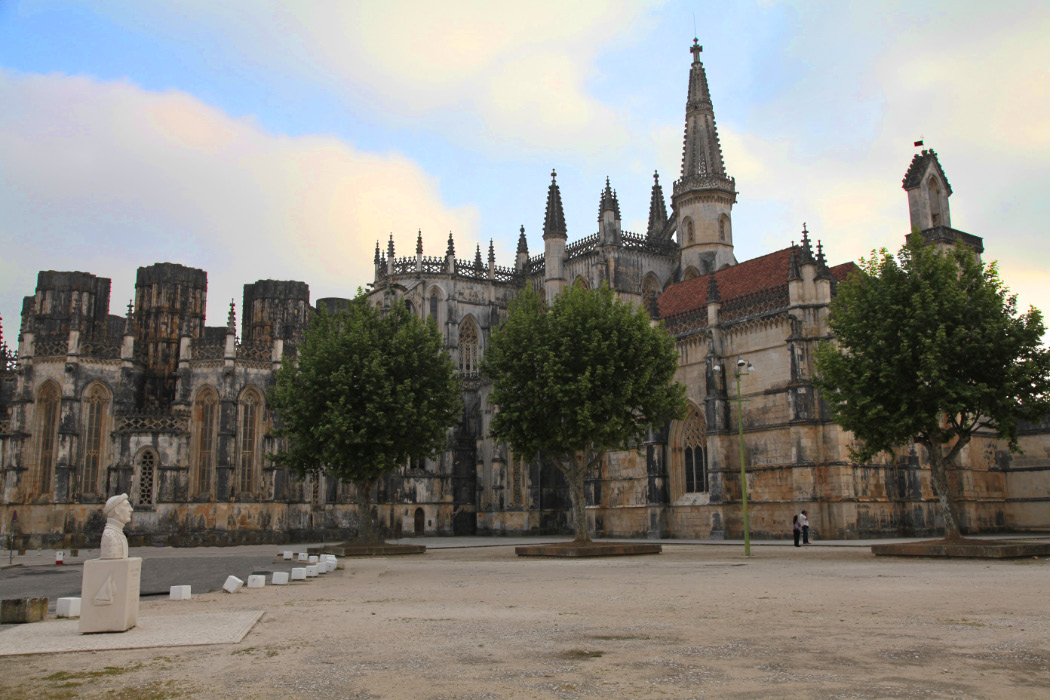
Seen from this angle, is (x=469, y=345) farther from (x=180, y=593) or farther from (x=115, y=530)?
(x=115, y=530)

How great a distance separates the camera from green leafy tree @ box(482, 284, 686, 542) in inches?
1135

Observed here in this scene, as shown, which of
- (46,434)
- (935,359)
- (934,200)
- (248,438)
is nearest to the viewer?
(935,359)

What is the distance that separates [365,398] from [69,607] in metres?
17.7

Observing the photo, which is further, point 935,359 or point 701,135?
point 701,135

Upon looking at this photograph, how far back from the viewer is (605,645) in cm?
979

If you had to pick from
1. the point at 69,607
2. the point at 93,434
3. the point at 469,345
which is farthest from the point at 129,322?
the point at 69,607

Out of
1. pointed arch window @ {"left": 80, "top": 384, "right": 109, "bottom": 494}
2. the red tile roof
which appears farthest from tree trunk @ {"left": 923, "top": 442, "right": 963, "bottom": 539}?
pointed arch window @ {"left": 80, "top": 384, "right": 109, "bottom": 494}

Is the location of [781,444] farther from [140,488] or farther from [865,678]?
[140,488]

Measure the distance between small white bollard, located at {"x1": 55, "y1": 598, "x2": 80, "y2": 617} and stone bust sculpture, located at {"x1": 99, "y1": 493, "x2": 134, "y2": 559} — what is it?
2507 mm

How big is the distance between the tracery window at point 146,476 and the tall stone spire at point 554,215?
27.4 meters

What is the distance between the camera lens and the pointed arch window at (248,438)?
48.8 meters

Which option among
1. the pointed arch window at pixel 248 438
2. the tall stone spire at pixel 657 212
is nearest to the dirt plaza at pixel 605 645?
the pointed arch window at pixel 248 438

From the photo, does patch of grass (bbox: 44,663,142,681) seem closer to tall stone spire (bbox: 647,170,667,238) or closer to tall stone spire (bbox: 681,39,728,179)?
tall stone spire (bbox: 681,39,728,179)

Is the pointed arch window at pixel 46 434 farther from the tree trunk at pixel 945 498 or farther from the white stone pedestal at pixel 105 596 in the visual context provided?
the tree trunk at pixel 945 498
